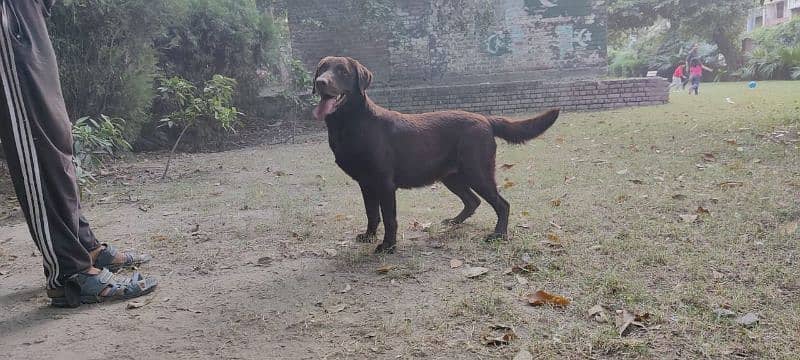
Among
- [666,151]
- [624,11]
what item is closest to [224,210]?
[666,151]

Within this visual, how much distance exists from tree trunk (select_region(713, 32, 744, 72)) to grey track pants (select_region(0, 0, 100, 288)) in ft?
97.2

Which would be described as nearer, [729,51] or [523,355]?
[523,355]

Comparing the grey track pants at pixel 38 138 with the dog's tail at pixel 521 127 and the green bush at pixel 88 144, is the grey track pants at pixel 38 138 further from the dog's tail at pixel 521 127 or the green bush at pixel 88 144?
the green bush at pixel 88 144

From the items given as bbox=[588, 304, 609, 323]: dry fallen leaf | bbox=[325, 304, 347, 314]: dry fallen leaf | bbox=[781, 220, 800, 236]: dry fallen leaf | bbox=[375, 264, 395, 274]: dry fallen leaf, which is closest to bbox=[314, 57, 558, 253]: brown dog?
bbox=[375, 264, 395, 274]: dry fallen leaf

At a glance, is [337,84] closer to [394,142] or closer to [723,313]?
[394,142]

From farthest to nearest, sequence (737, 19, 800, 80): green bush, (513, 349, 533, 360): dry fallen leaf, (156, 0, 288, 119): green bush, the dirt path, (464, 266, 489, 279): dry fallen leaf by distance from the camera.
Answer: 1. (737, 19, 800, 80): green bush
2. (156, 0, 288, 119): green bush
3. (464, 266, 489, 279): dry fallen leaf
4. the dirt path
5. (513, 349, 533, 360): dry fallen leaf

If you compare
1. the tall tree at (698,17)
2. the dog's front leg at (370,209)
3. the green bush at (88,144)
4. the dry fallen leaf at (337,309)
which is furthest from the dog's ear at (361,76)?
the tall tree at (698,17)

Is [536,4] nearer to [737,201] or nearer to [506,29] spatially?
[506,29]

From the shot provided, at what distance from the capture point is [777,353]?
6.55 feet

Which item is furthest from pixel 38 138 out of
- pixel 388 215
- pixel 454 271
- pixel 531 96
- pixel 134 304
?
pixel 531 96

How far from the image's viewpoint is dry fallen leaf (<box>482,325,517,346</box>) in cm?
222

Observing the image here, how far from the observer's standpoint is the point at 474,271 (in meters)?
3.07

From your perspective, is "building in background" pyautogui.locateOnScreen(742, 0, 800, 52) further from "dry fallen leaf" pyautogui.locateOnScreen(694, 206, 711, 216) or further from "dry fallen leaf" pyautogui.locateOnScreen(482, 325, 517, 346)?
"dry fallen leaf" pyautogui.locateOnScreen(482, 325, 517, 346)

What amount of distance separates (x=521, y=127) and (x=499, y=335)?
6.24 feet
